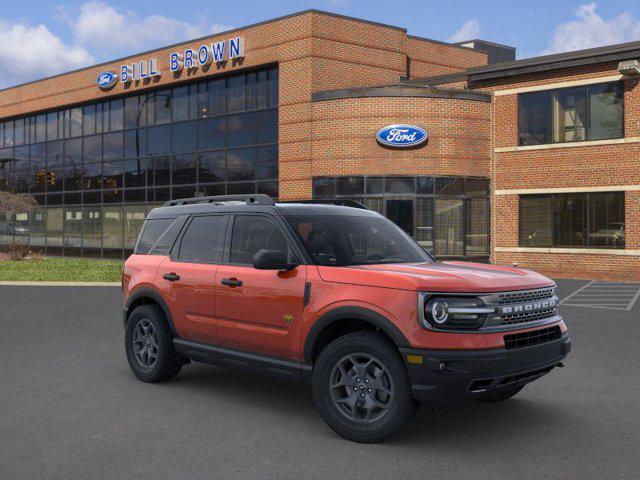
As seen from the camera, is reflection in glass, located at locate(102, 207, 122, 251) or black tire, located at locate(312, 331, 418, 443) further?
reflection in glass, located at locate(102, 207, 122, 251)

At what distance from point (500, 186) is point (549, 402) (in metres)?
19.2

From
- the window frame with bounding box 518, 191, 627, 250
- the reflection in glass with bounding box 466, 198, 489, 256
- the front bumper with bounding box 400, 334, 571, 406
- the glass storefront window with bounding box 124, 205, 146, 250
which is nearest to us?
the front bumper with bounding box 400, 334, 571, 406

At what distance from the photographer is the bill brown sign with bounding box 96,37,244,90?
28094 mm

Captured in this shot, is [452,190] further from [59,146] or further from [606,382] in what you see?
[59,146]

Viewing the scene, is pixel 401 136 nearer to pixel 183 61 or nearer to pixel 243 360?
pixel 183 61

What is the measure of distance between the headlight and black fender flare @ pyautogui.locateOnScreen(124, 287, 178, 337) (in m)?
3.05

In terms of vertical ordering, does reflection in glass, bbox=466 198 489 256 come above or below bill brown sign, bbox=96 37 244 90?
below

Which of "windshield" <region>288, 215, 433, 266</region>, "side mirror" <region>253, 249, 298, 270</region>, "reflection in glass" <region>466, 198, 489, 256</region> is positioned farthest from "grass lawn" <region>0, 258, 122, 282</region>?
"side mirror" <region>253, 249, 298, 270</region>

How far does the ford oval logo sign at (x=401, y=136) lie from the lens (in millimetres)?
24250

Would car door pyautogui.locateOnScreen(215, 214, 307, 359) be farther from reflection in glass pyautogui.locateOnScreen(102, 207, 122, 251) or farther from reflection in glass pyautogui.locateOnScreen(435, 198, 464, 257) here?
reflection in glass pyautogui.locateOnScreen(102, 207, 122, 251)

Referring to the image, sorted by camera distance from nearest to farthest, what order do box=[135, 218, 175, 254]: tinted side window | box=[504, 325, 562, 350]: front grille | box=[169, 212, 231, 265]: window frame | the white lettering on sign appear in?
box=[504, 325, 562, 350]: front grille, box=[169, 212, 231, 265]: window frame, box=[135, 218, 175, 254]: tinted side window, the white lettering on sign

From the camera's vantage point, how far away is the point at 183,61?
97.9ft

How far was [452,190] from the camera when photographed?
2461cm

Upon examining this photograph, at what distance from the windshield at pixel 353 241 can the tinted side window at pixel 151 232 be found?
2054 mm
